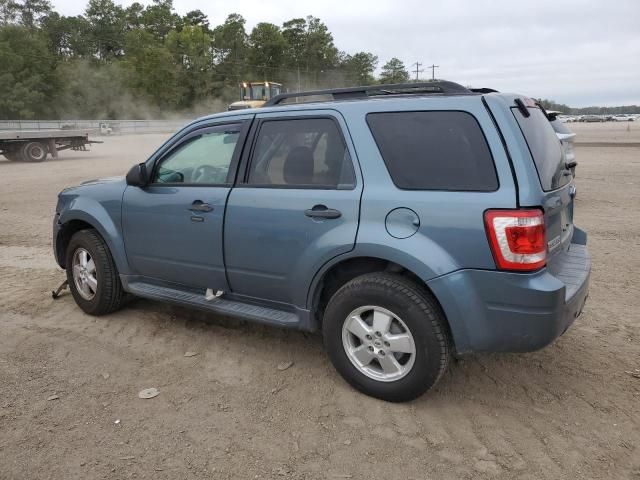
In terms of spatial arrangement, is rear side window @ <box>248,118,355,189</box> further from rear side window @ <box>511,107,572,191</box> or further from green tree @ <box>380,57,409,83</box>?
green tree @ <box>380,57,409,83</box>

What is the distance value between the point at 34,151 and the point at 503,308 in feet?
72.8

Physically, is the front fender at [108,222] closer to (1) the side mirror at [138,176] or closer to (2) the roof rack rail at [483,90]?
(1) the side mirror at [138,176]

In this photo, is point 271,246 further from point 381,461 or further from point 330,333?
point 381,461

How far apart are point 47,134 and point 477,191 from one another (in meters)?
22.1

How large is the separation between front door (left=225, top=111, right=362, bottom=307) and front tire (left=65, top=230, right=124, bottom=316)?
137 centimetres

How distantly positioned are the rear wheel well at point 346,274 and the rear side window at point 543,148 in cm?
91

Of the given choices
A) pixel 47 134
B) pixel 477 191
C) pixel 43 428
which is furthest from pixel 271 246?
pixel 47 134

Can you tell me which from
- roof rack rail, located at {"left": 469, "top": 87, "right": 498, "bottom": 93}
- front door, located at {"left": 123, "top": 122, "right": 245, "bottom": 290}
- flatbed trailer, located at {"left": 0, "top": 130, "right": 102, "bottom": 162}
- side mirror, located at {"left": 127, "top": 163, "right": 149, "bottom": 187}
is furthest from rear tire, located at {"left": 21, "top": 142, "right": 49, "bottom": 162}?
roof rack rail, located at {"left": 469, "top": 87, "right": 498, "bottom": 93}

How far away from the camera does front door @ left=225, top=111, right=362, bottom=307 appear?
10.9 feet

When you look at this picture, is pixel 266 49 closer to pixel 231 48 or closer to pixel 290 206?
pixel 231 48

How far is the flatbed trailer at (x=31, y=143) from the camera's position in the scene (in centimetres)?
2050

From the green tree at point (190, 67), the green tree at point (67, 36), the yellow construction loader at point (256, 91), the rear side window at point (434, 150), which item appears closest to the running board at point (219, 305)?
the rear side window at point (434, 150)

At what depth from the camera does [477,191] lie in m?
2.93

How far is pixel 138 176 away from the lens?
167 inches
